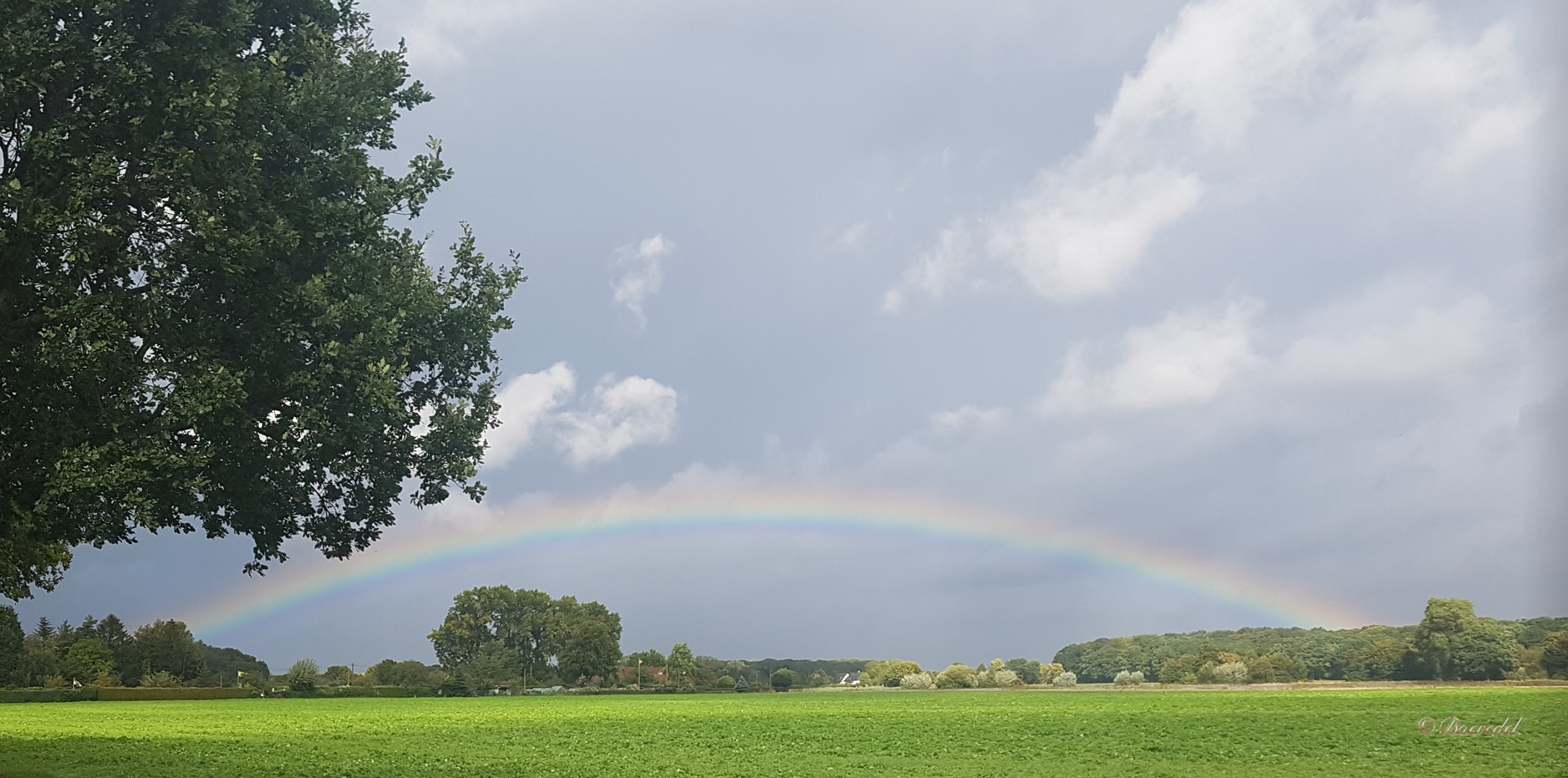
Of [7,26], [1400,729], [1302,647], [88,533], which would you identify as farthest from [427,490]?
[1302,647]

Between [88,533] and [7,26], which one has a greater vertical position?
[7,26]

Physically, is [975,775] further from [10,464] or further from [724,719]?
[724,719]

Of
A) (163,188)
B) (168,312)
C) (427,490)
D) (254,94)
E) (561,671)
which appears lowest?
(561,671)

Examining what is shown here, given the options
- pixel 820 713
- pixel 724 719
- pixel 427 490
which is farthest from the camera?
pixel 820 713

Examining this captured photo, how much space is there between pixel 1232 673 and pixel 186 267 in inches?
5479

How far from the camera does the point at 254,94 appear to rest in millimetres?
14938

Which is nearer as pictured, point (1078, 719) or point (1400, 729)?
point (1400, 729)

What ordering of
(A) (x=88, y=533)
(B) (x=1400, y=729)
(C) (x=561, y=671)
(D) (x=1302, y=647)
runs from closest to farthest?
(A) (x=88, y=533) < (B) (x=1400, y=729) < (D) (x=1302, y=647) < (C) (x=561, y=671)

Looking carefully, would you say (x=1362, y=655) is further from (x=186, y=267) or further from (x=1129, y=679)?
(x=186, y=267)

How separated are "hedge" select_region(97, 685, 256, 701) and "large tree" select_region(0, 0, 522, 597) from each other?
103m

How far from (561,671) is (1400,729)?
132m

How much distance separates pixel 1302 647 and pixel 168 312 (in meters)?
152

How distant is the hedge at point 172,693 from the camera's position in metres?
101

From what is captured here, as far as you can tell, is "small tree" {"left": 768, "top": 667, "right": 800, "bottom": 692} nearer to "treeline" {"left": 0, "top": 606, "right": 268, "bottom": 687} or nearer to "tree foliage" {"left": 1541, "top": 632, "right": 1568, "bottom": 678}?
"treeline" {"left": 0, "top": 606, "right": 268, "bottom": 687}
